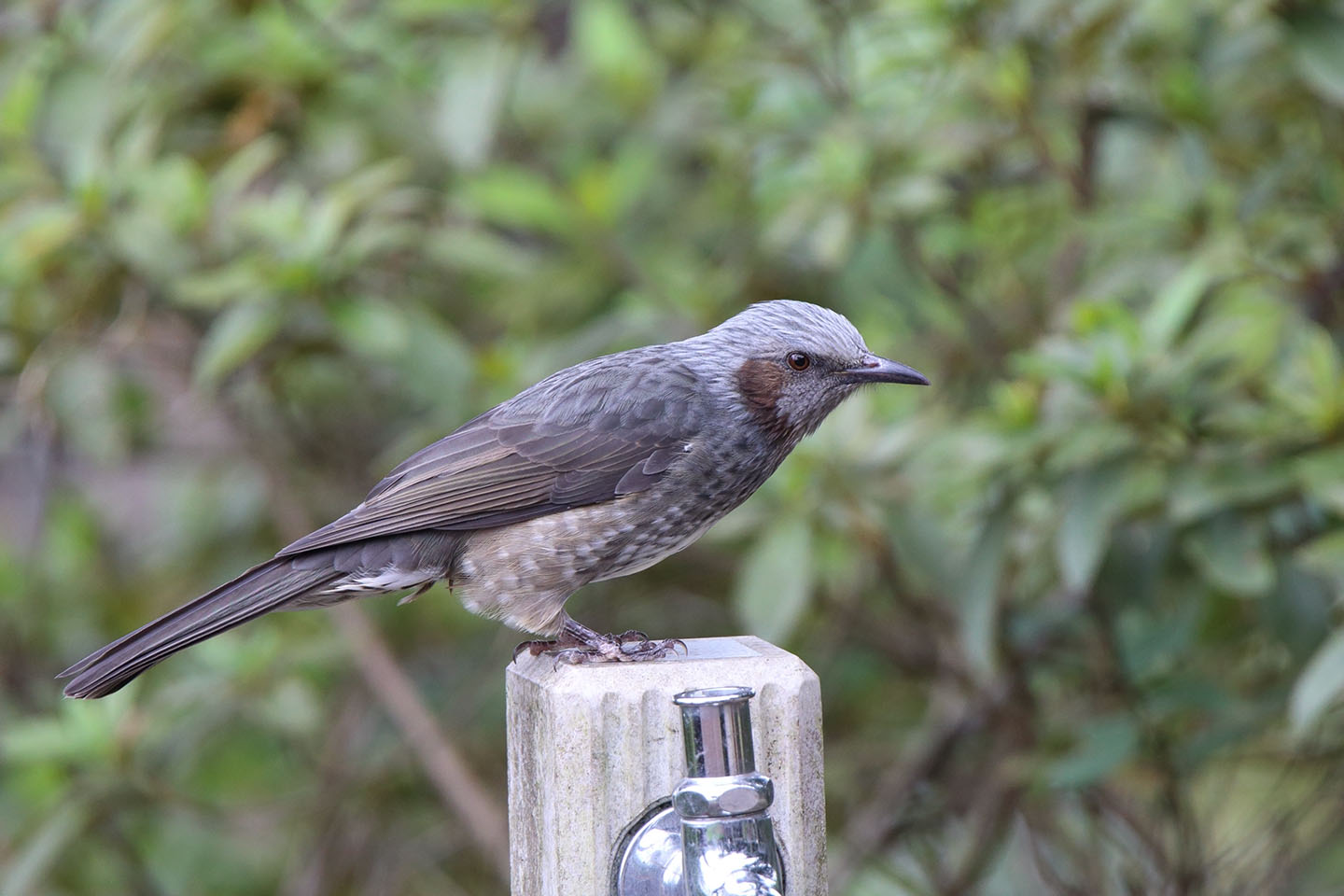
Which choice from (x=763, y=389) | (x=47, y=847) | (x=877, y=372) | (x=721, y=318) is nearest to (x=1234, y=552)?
(x=877, y=372)

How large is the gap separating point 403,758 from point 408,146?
2.23 m

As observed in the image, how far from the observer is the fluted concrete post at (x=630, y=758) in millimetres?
2148

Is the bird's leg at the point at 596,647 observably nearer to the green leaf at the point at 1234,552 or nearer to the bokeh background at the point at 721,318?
the bokeh background at the point at 721,318

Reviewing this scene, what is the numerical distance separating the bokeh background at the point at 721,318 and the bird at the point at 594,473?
2.34ft

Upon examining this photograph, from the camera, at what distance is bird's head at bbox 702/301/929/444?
3.24m

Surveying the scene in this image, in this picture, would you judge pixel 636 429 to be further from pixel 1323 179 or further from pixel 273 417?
pixel 273 417

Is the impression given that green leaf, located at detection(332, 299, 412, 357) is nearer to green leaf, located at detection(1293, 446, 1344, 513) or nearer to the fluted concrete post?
the fluted concrete post

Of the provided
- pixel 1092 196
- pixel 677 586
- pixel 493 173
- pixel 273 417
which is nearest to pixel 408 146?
pixel 493 173

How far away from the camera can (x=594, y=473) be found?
3.17 m

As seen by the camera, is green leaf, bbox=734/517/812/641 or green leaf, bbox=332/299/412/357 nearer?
green leaf, bbox=734/517/812/641

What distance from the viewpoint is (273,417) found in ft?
17.7

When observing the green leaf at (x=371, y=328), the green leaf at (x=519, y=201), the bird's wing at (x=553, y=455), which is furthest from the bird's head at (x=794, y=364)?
the green leaf at (x=519, y=201)

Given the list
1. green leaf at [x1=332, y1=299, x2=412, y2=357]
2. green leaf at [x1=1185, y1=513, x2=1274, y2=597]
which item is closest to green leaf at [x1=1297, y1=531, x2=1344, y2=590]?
green leaf at [x1=1185, y1=513, x2=1274, y2=597]

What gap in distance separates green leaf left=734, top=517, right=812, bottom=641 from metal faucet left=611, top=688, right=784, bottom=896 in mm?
1919
